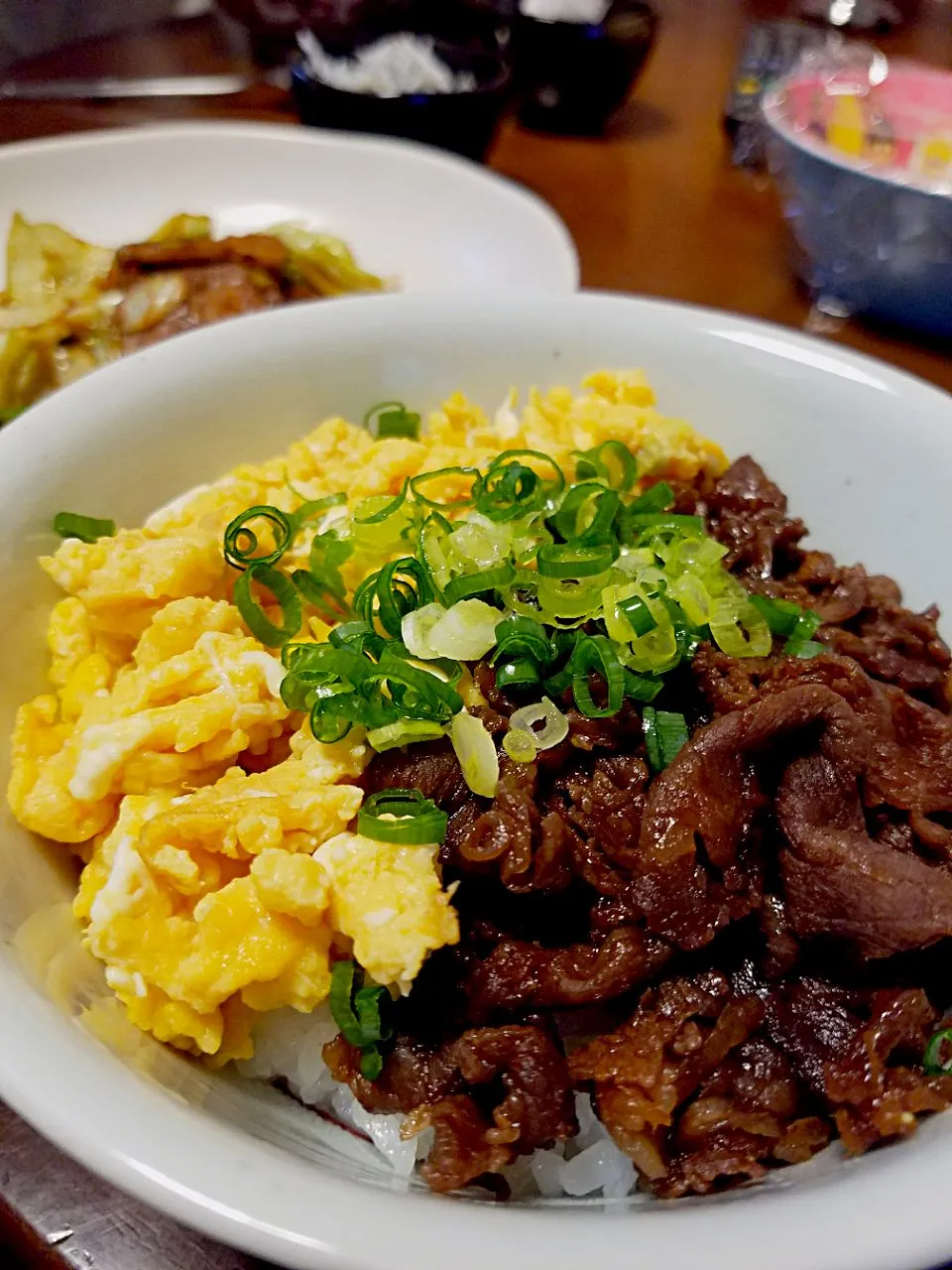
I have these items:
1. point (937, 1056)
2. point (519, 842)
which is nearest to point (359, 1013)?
point (519, 842)

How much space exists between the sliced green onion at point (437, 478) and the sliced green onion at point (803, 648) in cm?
59

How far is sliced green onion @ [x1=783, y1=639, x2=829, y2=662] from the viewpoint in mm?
1510

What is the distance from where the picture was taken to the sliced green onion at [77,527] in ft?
5.17

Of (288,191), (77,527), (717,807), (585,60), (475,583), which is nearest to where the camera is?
(717,807)

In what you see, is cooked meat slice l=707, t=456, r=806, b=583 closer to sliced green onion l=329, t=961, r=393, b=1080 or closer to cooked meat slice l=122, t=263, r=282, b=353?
sliced green onion l=329, t=961, r=393, b=1080

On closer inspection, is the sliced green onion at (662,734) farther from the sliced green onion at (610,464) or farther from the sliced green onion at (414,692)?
the sliced green onion at (610,464)

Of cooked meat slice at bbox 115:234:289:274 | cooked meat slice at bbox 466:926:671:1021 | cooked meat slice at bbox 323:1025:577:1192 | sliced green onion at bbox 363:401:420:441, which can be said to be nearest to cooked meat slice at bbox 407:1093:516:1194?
cooked meat slice at bbox 323:1025:577:1192

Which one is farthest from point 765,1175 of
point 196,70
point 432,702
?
point 196,70

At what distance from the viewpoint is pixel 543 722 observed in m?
1.35

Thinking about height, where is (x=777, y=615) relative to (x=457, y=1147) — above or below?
above

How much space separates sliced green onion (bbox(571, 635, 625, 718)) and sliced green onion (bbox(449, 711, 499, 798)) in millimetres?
150

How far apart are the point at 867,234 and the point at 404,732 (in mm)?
2695

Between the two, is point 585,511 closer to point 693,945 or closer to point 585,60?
point 693,945

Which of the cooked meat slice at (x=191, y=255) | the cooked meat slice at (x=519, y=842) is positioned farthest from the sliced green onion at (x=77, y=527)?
the cooked meat slice at (x=191, y=255)
